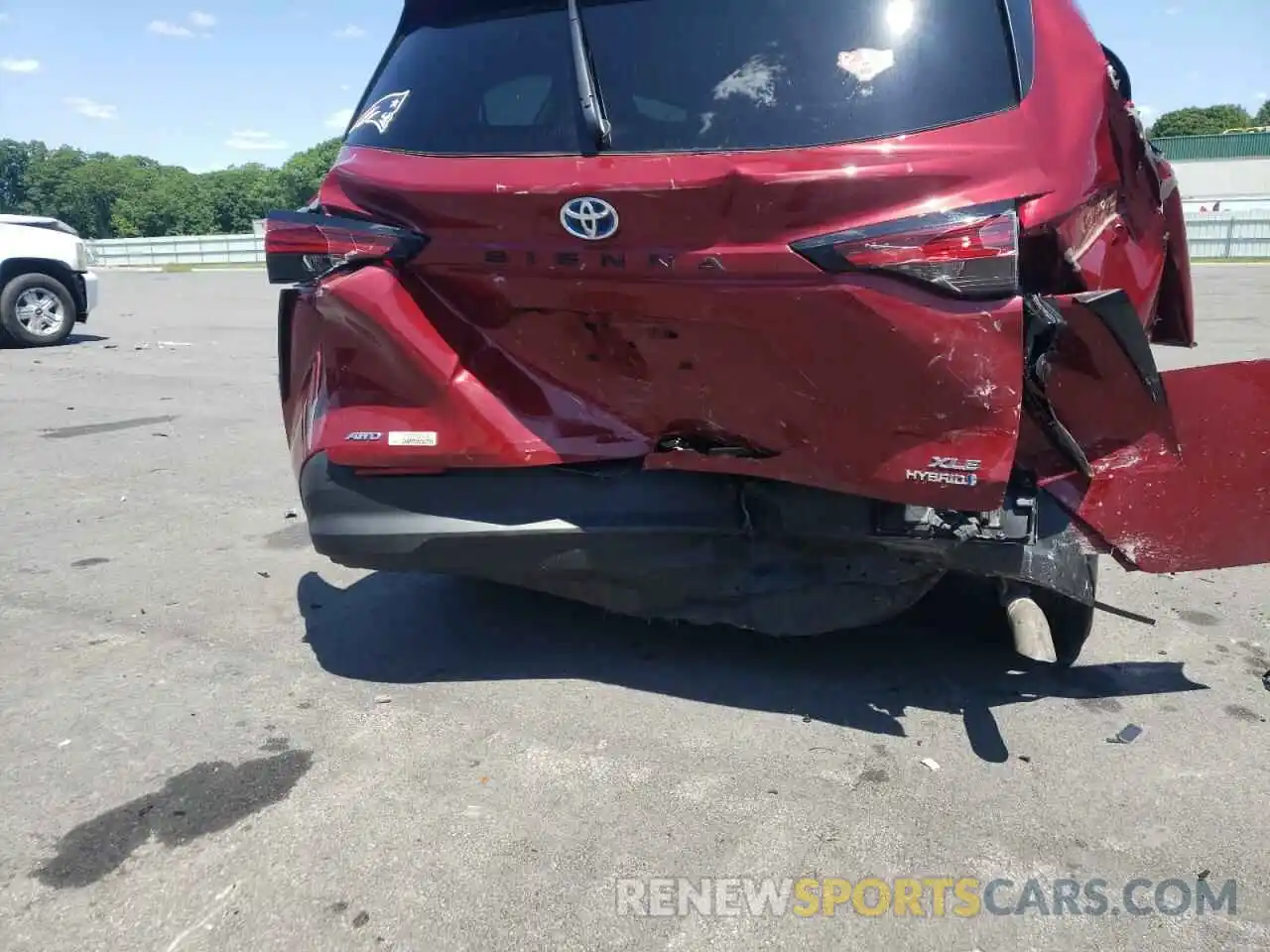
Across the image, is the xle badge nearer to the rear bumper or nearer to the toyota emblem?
the rear bumper

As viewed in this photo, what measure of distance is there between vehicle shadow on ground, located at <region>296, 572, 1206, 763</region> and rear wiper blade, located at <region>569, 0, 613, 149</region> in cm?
170

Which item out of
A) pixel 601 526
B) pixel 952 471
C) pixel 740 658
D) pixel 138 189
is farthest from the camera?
pixel 138 189

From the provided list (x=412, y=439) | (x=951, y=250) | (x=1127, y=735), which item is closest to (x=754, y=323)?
(x=951, y=250)

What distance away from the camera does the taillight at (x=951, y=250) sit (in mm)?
2498

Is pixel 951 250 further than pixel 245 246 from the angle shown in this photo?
No

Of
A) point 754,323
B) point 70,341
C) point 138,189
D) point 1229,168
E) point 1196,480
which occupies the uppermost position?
point 138,189

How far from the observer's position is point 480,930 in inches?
90.0

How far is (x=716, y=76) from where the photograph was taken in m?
2.85

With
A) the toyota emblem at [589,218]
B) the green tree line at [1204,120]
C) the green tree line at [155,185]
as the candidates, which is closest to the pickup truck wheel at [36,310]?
the toyota emblem at [589,218]

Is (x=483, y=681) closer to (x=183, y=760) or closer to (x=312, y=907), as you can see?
(x=183, y=760)

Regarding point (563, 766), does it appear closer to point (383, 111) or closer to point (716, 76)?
point (716, 76)

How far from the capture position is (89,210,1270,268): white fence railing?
30.4m

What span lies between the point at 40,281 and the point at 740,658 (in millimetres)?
12329

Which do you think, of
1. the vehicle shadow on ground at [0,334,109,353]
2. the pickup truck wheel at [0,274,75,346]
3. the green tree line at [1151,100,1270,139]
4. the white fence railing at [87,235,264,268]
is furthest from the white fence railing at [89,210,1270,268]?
the green tree line at [1151,100,1270,139]
